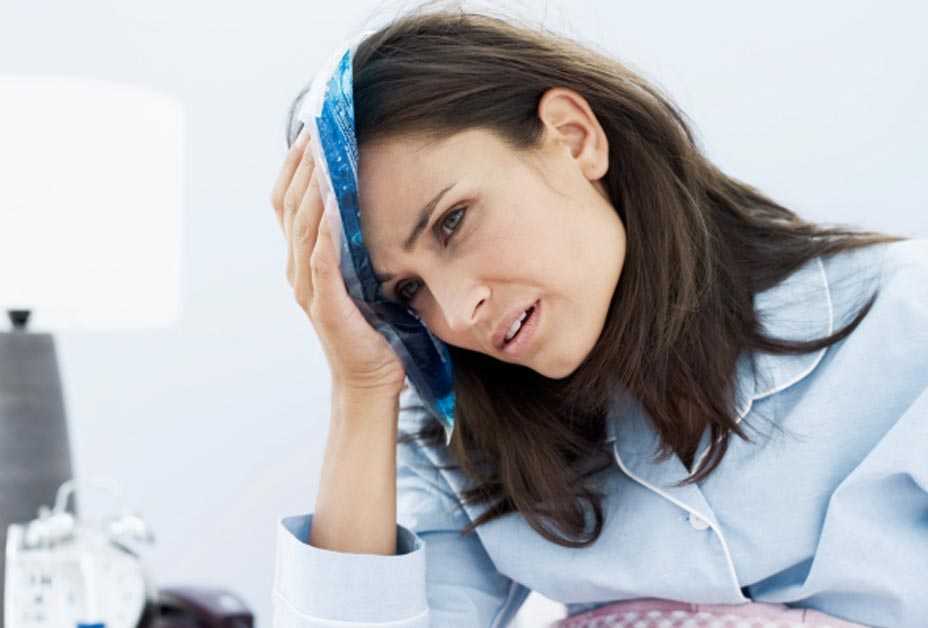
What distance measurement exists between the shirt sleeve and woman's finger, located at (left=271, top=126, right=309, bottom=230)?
0.94ft

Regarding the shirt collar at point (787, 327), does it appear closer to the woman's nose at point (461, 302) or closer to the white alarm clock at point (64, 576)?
the woman's nose at point (461, 302)

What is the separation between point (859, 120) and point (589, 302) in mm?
664

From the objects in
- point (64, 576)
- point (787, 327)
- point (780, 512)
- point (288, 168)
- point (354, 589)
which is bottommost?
point (64, 576)

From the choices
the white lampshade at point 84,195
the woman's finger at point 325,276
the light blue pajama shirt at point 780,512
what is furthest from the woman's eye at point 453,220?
the white lampshade at point 84,195

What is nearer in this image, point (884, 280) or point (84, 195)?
point (884, 280)

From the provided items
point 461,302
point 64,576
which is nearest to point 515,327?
point 461,302

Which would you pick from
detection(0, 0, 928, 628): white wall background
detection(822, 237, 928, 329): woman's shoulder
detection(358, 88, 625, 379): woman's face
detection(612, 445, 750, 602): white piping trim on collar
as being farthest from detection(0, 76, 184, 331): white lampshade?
detection(822, 237, 928, 329): woman's shoulder

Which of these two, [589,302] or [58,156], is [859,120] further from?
[58,156]

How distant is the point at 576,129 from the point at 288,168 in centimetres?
25

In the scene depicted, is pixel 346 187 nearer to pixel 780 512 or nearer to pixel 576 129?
pixel 576 129

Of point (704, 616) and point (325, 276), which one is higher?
point (325, 276)

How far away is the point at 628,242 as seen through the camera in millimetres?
972

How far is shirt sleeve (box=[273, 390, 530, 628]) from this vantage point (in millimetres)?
1011

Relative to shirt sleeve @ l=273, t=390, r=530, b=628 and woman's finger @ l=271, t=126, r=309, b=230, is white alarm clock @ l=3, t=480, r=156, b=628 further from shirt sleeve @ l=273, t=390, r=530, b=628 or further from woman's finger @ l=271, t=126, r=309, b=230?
woman's finger @ l=271, t=126, r=309, b=230
